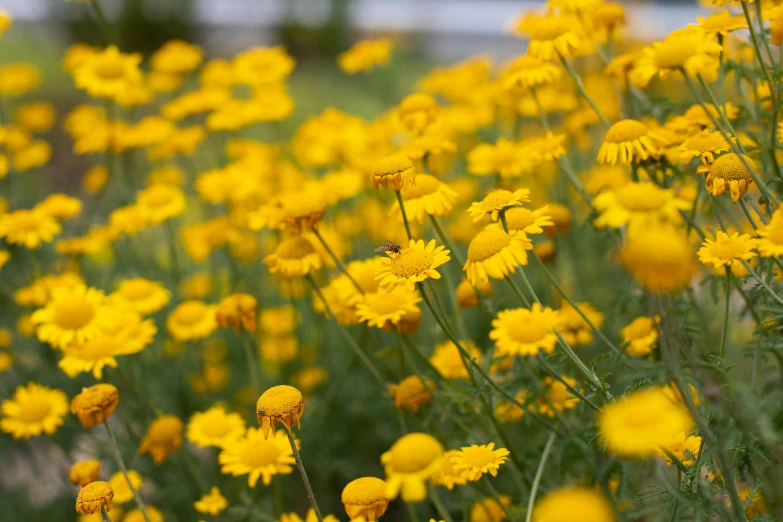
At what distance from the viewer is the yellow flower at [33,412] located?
2.27 m

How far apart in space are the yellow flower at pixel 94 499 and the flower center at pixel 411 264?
2.49 ft

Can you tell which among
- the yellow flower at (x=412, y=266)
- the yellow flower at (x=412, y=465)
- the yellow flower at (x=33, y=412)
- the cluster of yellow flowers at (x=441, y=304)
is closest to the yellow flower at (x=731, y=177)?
the cluster of yellow flowers at (x=441, y=304)

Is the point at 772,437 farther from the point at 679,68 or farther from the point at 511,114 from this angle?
the point at 511,114

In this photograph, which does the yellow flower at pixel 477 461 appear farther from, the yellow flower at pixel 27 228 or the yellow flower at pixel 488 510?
the yellow flower at pixel 27 228

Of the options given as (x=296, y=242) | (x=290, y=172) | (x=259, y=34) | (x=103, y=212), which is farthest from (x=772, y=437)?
(x=259, y=34)

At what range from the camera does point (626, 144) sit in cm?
175

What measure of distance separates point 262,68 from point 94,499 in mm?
2299

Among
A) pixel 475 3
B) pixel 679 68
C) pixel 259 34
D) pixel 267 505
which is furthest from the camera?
pixel 475 3

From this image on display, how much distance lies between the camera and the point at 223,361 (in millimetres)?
3318

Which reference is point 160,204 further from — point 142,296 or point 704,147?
point 704,147

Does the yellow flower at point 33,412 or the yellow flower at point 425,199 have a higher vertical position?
the yellow flower at point 425,199

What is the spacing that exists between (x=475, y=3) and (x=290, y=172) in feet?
30.4

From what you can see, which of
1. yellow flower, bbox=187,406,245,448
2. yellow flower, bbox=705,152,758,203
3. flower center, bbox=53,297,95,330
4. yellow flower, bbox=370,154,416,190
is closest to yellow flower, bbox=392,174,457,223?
yellow flower, bbox=370,154,416,190

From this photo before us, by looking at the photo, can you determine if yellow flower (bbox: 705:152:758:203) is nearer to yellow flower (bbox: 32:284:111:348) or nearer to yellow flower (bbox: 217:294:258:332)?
yellow flower (bbox: 217:294:258:332)
